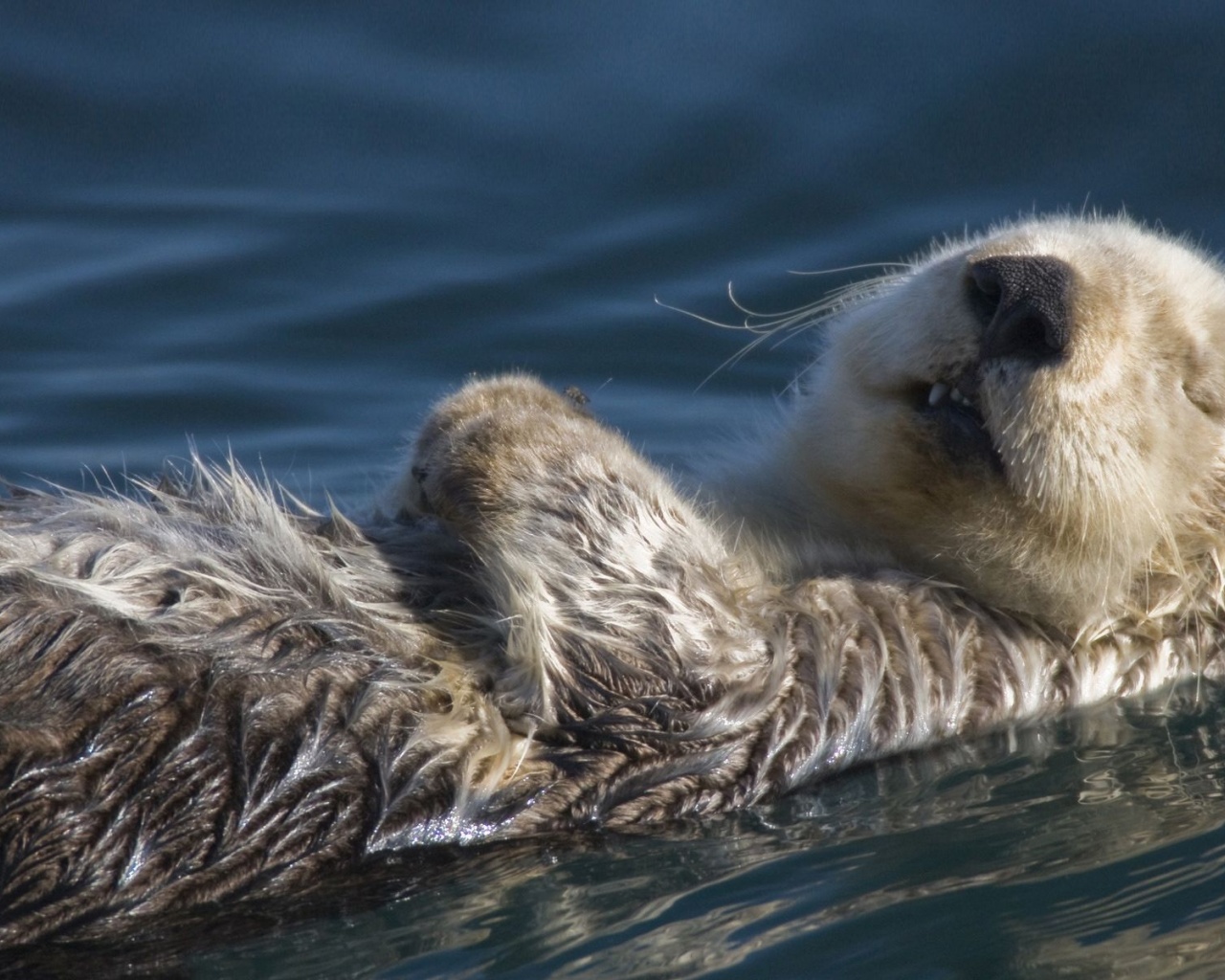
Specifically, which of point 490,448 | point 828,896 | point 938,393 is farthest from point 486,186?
point 828,896

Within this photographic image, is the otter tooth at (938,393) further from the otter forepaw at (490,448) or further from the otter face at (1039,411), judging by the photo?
the otter forepaw at (490,448)

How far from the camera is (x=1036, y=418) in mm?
3576

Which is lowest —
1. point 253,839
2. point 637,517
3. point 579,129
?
point 253,839

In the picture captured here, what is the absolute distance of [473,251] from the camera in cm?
697

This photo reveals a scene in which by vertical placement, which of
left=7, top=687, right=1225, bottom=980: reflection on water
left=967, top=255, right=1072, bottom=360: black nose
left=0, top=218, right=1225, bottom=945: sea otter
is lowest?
left=7, top=687, right=1225, bottom=980: reflection on water

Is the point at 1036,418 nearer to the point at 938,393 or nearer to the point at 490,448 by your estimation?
the point at 938,393

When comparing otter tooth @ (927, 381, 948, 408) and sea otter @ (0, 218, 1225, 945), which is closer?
sea otter @ (0, 218, 1225, 945)

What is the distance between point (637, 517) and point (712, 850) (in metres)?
0.75

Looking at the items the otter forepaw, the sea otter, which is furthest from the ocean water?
the otter forepaw

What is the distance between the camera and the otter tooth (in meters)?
3.76

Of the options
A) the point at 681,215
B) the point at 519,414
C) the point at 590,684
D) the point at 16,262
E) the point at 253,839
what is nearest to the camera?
the point at 253,839

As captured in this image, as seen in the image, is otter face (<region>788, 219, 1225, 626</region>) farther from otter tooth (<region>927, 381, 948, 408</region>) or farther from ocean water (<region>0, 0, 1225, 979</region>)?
ocean water (<region>0, 0, 1225, 979</region>)

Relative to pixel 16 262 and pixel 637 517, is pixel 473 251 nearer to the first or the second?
pixel 16 262

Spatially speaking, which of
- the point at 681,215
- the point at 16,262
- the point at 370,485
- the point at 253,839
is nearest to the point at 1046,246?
the point at 253,839
